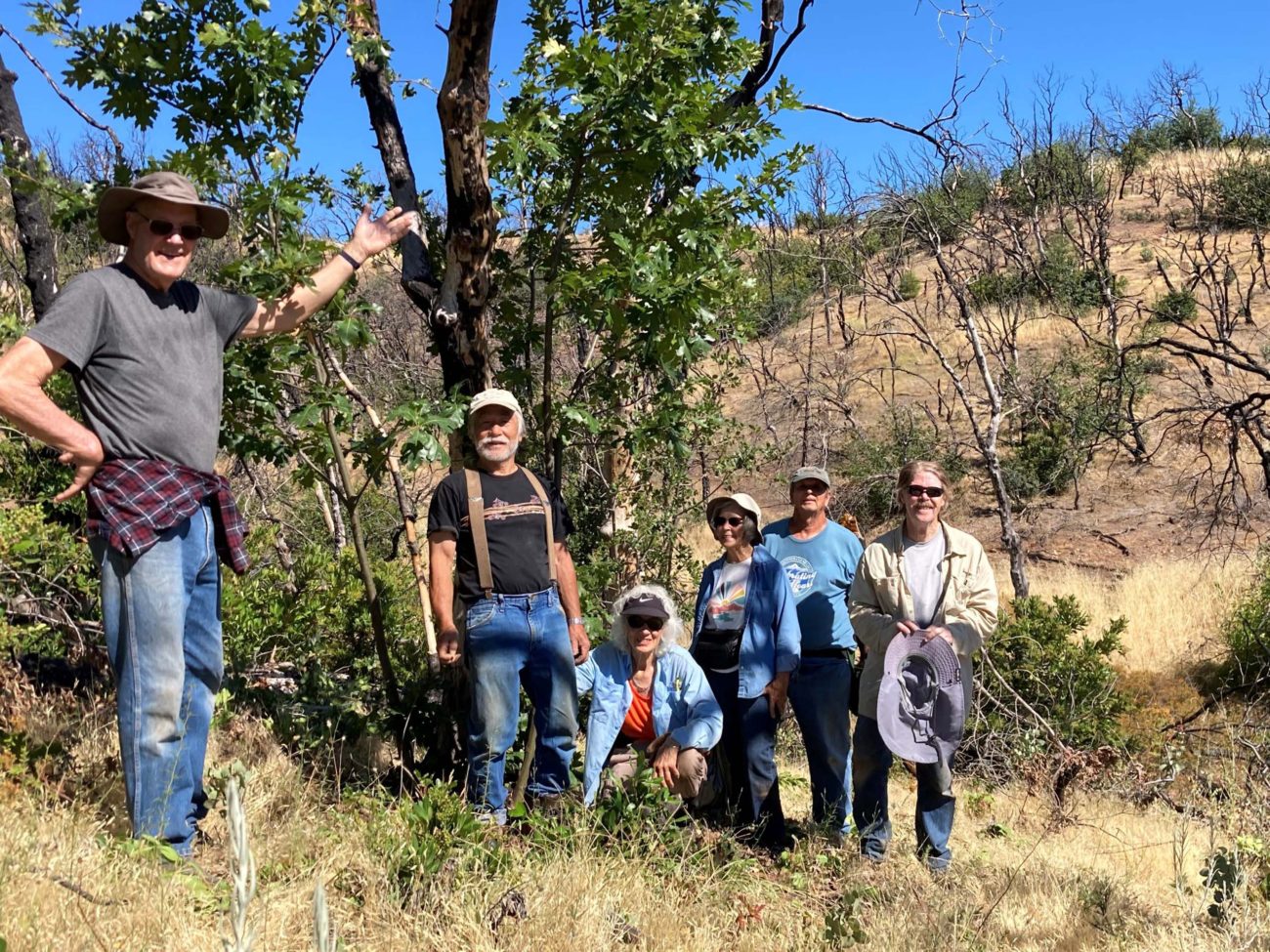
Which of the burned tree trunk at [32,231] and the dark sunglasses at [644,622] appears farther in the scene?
the burned tree trunk at [32,231]

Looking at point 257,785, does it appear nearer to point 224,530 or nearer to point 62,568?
point 224,530

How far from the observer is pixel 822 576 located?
4.70 metres

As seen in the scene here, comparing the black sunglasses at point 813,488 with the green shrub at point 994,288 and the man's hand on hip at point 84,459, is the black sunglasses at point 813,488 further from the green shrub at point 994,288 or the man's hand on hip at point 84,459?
the green shrub at point 994,288

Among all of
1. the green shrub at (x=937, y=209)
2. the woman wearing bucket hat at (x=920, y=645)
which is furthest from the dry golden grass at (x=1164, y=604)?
the woman wearing bucket hat at (x=920, y=645)

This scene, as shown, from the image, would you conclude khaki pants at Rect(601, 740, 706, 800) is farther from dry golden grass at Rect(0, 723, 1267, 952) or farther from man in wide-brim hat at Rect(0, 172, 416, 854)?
man in wide-brim hat at Rect(0, 172, 416, 854)

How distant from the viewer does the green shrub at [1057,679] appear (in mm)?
7816

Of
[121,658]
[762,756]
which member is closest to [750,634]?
[762,756]

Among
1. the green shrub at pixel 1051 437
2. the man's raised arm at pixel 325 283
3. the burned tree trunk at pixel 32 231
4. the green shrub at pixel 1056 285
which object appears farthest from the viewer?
the green shrub at pixel 1056 285

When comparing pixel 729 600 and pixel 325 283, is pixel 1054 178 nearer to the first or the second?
pixel 729 600

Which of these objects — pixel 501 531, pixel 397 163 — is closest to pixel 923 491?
pixel 501 531

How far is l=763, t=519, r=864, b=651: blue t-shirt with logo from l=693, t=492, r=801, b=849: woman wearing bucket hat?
146 millimetres

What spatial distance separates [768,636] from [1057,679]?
15.0ft

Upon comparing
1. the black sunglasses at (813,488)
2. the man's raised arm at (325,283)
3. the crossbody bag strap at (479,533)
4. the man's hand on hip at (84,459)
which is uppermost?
the man's raised arm at (325,283)

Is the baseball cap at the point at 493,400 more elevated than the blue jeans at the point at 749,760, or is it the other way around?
the baseball cap at the point at 493,400
